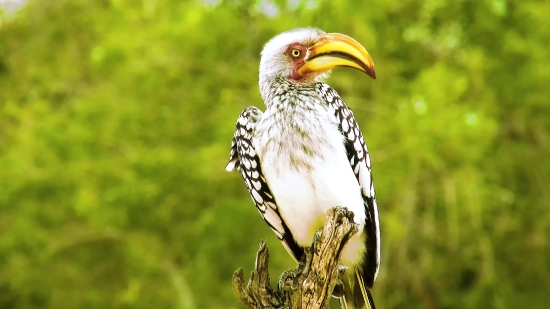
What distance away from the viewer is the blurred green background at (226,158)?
6.47 meters

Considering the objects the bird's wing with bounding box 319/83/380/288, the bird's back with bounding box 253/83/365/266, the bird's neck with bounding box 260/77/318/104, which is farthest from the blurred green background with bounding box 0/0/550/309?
the bird's back with bounding box 253/83/365/266

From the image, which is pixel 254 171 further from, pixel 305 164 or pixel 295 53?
pixel 295 53

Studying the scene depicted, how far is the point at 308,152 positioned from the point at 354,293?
683 millimetres

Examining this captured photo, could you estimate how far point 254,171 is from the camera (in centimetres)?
300

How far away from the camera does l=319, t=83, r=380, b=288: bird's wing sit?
300cm

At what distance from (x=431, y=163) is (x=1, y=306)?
5525 mm

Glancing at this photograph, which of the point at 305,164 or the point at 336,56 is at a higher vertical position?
the point at 336,56

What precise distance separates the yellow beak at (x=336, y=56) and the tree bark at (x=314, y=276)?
0.52 metres

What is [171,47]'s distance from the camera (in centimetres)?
724

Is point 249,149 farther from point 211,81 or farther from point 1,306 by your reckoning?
point 1,306

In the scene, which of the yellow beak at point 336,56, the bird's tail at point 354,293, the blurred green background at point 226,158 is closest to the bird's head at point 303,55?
the yellow beak at point 336,56

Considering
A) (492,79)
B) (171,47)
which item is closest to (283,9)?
(171,47)

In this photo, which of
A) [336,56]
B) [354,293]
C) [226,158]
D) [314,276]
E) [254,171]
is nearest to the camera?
[314,276]

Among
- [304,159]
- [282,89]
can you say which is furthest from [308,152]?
[282,89]
